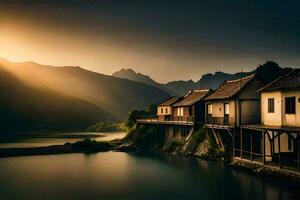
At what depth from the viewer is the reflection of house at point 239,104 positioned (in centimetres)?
4903

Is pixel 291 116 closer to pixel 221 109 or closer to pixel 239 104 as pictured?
pixel 239 104

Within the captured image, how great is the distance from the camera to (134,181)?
1654 inches

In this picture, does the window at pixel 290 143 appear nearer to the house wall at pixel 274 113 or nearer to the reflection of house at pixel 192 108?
the house wall at pixel 274 113

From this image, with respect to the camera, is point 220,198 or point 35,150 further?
point 35,150

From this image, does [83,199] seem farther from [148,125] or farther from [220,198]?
[148,125]

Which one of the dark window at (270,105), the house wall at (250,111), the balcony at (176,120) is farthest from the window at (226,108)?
the balcony at (176,120)

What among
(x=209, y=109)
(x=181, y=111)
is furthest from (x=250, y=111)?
(x=181, y=111)

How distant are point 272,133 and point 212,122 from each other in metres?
16.0

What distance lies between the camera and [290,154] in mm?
38938

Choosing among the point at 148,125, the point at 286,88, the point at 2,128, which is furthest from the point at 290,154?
the point at 2,128

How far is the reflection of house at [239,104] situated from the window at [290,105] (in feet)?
33.4

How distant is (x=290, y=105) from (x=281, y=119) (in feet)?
7.04

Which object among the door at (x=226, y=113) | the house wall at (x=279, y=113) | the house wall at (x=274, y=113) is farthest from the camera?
the door at (x=226, y=113)

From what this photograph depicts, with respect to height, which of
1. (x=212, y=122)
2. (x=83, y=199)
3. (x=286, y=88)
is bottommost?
(x=83, y=199)
